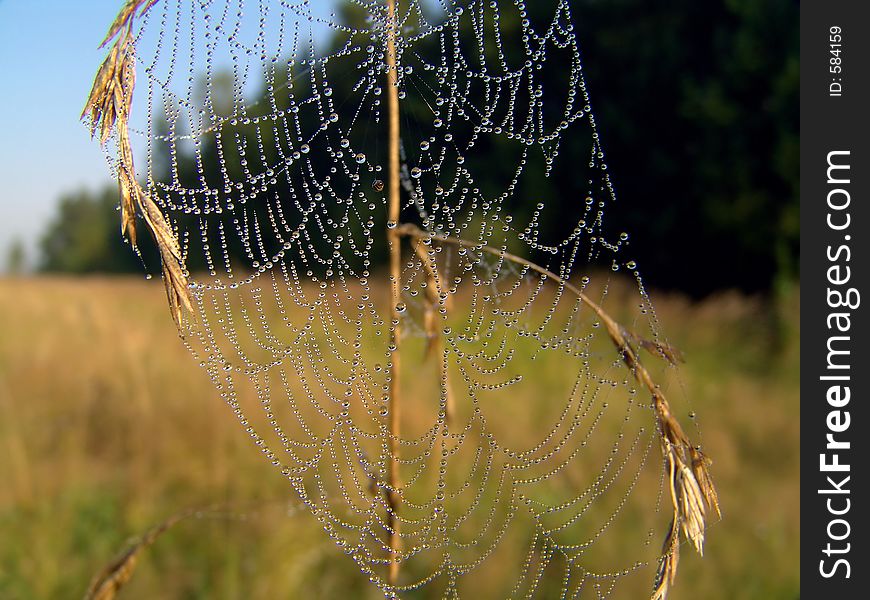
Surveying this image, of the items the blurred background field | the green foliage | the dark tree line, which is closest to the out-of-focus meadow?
the blurred background field

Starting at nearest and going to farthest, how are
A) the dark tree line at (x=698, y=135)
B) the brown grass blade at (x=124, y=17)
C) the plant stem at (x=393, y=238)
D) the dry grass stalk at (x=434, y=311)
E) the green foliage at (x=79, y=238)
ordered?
the brown grass blade at (x=124, y=17), the plant stem at (x=393, y=238), the dry grass stalk at (x=434, y=311), the dark tree line at (x=698, y=135), the green foliage at (x=79, y=238)

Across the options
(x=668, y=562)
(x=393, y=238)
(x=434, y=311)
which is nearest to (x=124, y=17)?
(x=393, y=238)

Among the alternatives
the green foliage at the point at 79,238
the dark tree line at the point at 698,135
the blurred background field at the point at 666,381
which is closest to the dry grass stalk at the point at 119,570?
the blurred background field at the point at 666,381

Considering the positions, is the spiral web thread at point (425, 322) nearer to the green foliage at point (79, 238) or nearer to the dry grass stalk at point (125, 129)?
the dry grass stalk at point (125, 129)

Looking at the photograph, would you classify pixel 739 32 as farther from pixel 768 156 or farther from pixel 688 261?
pixel 688 261

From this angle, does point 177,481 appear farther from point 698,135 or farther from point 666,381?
point 698,135

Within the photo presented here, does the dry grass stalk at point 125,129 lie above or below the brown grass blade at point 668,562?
above
